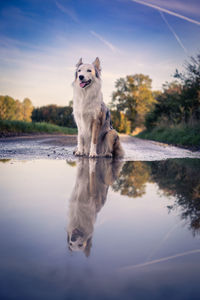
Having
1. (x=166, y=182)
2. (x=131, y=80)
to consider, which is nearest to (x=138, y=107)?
(x=131, y=80)

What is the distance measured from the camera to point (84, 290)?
634 millimetres

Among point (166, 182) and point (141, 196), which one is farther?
point (166, 182)

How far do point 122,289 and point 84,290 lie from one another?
0.11 m

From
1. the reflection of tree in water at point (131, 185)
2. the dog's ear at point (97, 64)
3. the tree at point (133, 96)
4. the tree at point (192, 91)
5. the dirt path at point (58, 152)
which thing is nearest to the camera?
the reflection of tree in water at point (131, 185)

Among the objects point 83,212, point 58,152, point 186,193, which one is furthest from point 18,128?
point 83,212

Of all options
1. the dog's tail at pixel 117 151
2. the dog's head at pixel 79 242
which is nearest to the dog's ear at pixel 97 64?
the dog's tail at pixel 117 151

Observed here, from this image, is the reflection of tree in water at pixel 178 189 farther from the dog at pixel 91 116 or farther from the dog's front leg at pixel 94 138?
the dog at pixel 91 116

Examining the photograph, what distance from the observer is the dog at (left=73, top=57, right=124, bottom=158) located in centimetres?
521

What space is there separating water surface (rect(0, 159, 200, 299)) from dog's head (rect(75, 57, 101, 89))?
3.84 meters

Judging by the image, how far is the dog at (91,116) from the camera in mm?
5207

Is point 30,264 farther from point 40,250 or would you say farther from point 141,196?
point 141,196

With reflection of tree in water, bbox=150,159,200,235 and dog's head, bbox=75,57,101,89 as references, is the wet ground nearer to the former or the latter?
reflection of tree in water, bbox=150,159,200,235

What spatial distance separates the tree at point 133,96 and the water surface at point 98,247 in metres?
55.8

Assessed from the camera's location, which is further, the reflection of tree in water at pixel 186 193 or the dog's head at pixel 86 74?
the dog's head at pixel 86 74
